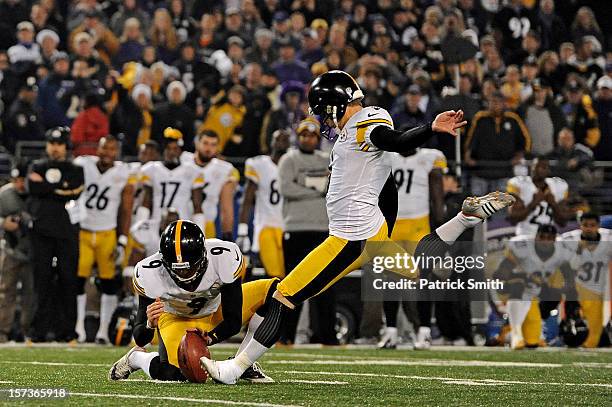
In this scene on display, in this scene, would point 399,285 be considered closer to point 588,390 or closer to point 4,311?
point 4,311

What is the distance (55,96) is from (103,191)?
2.42 meters

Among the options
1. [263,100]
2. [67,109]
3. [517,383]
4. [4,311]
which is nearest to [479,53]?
[263,100]

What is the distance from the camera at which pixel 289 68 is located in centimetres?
1446

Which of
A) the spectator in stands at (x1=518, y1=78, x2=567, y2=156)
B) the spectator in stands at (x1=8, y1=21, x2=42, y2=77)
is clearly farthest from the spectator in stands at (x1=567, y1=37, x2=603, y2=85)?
the spectator in stands at (x1=8, y1=21, x2=42, y2=77)

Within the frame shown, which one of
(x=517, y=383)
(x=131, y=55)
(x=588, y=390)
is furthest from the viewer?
(x=131, y=55)

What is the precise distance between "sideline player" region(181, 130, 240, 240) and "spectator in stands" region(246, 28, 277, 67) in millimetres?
3721

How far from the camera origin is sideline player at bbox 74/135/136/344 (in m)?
11.1

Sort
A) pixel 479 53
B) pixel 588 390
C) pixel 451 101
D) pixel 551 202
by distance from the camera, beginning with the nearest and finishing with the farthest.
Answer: pixel 588 390 → pixel 551 202 → pixel 451 101 → pixel 479 53

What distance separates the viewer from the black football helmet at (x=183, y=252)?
234 inches

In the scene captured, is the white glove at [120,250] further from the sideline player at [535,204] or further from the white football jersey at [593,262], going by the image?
the white football jersey at [593,262]

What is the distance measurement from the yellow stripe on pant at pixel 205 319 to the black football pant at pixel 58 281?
4.50 metres

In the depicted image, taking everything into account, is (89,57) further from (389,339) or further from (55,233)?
(389,339)

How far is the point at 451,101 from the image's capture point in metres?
13.1

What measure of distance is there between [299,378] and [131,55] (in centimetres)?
864
